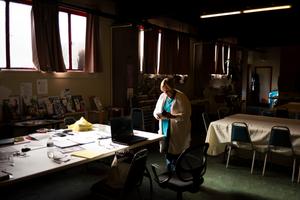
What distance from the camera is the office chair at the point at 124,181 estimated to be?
90.0 inches

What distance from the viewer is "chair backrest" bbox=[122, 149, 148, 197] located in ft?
7.45

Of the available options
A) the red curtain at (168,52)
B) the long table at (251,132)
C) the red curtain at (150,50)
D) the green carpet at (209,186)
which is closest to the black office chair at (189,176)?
the green carpet at (209,186)

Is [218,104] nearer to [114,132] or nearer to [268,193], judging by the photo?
[268,193]

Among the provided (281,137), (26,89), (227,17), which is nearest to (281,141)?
(281,137)

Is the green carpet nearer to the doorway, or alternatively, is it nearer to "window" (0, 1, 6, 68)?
"window" (0, 1, 6, 68)

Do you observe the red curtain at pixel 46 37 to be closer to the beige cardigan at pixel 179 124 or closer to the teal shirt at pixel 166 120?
the teal shirt at pixel 166 120

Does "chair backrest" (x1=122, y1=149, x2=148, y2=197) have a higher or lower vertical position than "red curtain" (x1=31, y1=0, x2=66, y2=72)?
lower

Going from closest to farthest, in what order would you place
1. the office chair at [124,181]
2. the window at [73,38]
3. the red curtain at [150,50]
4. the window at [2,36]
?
1. the office chair at [124,181]
2. the window at [2,36]
3. the window at [73,38]
4. the red curtain at [150,50]

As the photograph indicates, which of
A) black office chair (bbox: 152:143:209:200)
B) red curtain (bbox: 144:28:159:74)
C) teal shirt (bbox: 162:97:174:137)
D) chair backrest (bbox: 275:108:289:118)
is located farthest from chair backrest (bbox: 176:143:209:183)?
red curtain (bbox: 144:28:159:74)

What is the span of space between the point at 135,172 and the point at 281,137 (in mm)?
2680

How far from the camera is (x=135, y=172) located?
237 centimetres

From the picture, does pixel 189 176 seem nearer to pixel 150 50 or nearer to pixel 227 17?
pixel 150 50

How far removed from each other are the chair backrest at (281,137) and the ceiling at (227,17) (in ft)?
8.84

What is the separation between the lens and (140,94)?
7.00 metres
